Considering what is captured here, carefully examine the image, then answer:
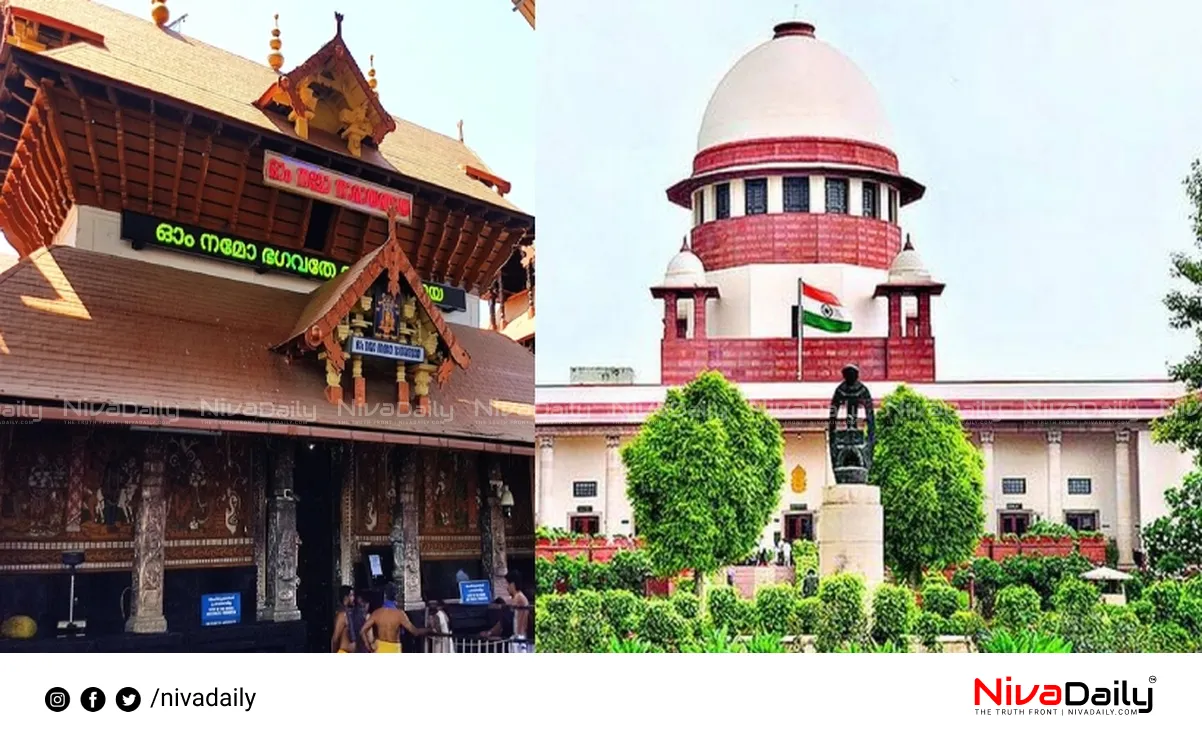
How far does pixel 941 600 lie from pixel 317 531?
414 centimetres

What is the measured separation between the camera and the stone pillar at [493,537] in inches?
383

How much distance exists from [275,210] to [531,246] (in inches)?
78.1

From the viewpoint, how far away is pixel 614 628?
29.5 feet

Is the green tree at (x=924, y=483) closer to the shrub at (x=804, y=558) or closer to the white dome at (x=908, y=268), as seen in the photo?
the shrub at (x=804, y=558)

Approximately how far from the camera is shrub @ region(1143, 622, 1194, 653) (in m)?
8.98

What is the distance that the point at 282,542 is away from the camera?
8.96 meters

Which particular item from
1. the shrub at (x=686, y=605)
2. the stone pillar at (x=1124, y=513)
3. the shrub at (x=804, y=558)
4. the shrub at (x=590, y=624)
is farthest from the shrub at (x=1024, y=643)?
the shrub at (x=590, y=624)
